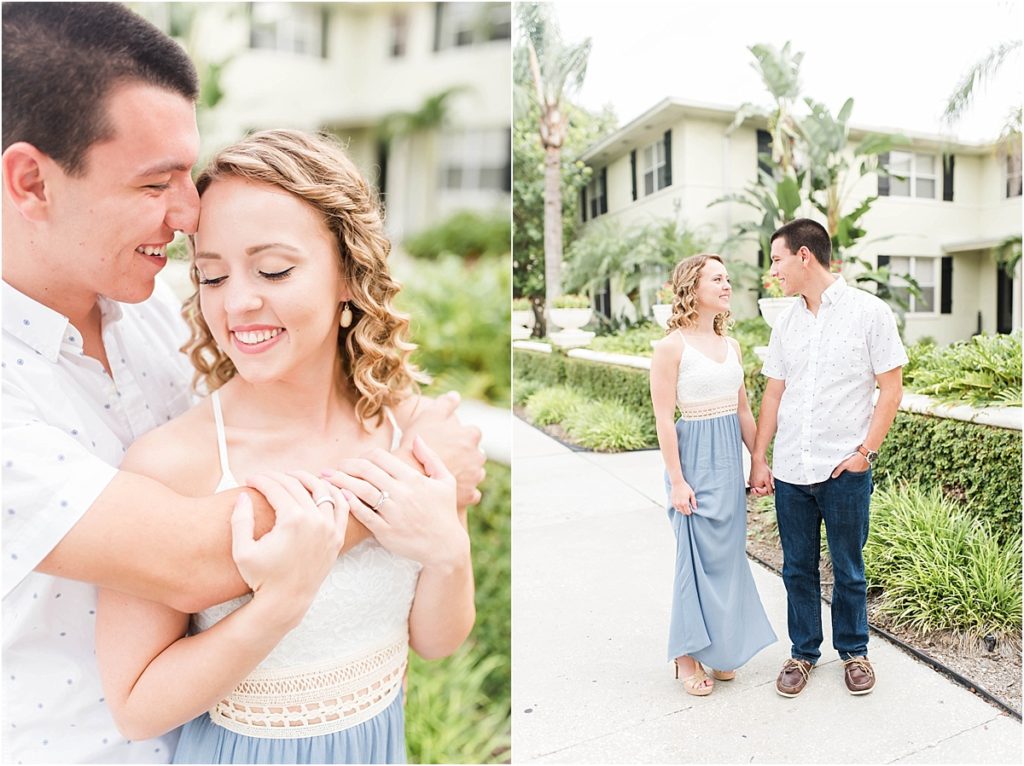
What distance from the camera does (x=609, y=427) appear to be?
232 centimetres

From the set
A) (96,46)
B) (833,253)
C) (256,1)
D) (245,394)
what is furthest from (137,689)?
(256,1)

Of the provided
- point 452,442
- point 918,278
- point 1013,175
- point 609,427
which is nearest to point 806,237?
point 918,278

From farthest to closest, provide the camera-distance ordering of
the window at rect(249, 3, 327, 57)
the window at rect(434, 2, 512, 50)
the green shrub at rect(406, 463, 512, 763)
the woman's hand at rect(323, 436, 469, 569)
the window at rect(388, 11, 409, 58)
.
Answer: the window at rect(388, 11, 409, 58), the window at rect(249, 3, 327, 57), the window at rect(434, 2, 512, 50), the green shrub at rect(406, 463, 512, 763), the woman's hand at rect(323, 436, 469, 569)

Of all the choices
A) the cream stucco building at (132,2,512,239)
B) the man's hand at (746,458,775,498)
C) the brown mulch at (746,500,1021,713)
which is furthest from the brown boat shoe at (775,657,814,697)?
the cream stucco building at (132,2,512,239)

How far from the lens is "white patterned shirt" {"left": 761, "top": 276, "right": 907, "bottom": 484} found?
77.4 inches

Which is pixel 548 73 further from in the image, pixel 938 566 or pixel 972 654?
pixel 972 654

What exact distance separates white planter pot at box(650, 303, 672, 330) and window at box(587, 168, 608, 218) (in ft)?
1.12

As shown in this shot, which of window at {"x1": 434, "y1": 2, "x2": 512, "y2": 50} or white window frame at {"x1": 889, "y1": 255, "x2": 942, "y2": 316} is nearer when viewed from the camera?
white window frame at {"x1": 889, "y1": 255, "x2": 942, "y2": 316}

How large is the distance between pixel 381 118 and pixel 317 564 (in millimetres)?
5083

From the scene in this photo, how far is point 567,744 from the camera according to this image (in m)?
1.95

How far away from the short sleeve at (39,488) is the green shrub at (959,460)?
193 centimetres

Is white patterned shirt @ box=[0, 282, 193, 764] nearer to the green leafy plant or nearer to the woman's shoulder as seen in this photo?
the woman's shoulder

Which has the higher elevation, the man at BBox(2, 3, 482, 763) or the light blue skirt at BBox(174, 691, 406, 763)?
the man at BBox(2, 3, 482, 763)

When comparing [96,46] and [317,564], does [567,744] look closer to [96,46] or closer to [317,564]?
[317,564]
